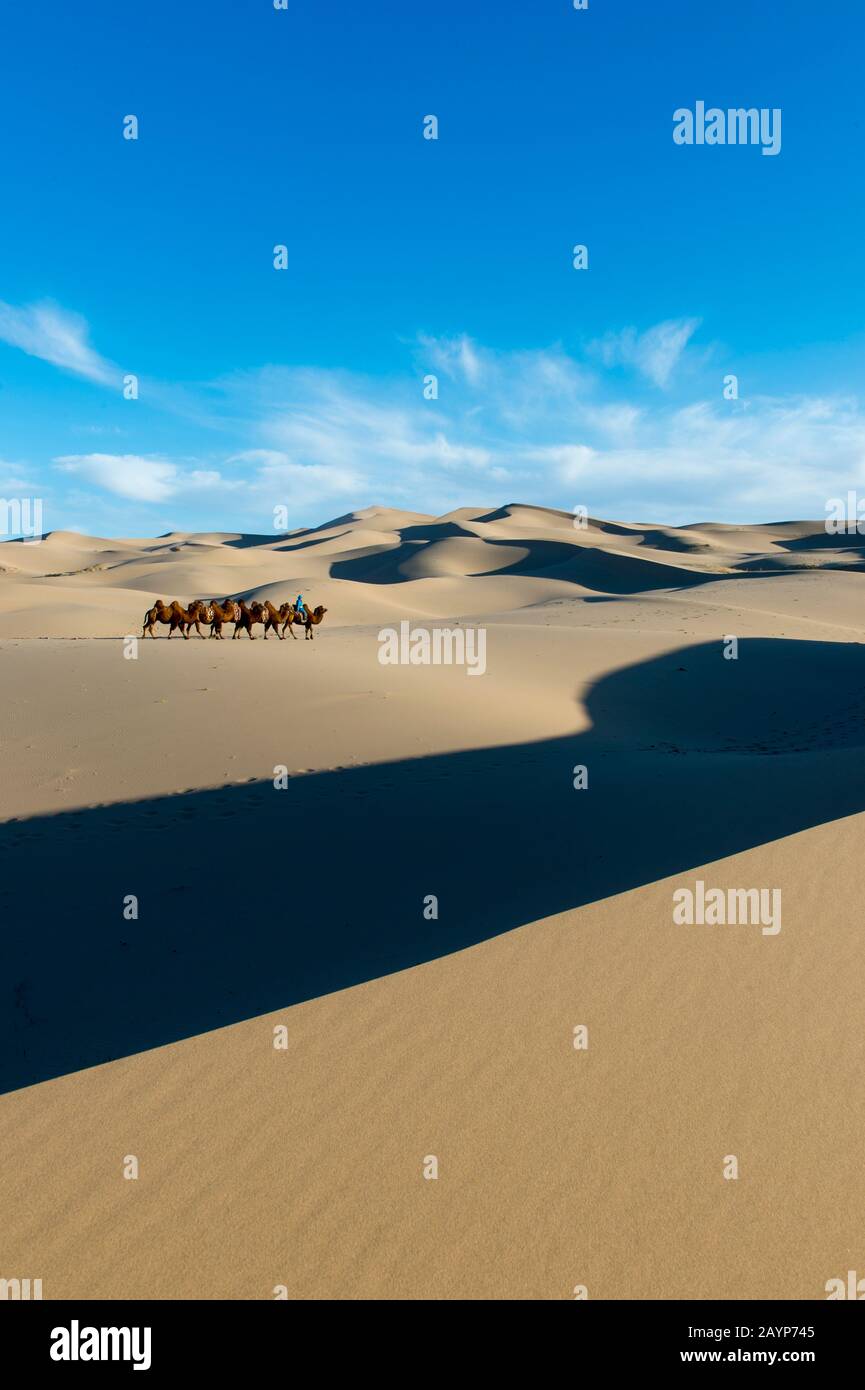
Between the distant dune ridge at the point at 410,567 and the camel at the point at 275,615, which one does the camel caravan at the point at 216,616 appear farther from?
the distant dune ridge at the point at 410,567

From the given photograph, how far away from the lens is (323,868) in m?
6.11

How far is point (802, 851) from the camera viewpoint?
584 centimetres

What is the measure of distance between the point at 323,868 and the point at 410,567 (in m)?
58.7

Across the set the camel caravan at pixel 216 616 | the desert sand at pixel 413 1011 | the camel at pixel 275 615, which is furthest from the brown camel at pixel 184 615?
the desert sand at pixel 413 1011

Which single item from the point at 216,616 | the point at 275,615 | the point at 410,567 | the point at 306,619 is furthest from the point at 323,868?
the point at 410,567

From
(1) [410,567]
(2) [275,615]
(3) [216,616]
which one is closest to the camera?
(3) [216,616]

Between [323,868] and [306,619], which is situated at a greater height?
[306,619]

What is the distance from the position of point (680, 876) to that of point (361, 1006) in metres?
2.55

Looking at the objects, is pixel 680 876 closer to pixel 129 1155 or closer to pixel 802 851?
pixel 802 851

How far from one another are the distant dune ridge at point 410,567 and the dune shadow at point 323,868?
68.2 ft

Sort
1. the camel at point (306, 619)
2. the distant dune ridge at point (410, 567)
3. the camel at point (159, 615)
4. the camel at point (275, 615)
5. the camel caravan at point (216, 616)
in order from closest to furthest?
the camel at point (159, 615), the camel caravan at point (216, 616), the camel at point (275, 615), the camel at point (306, 619), the distant dune ridge at point (410, 567)

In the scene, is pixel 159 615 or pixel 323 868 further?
pixel 159 615

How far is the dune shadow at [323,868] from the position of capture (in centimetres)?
448

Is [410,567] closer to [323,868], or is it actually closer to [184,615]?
[184,615]
